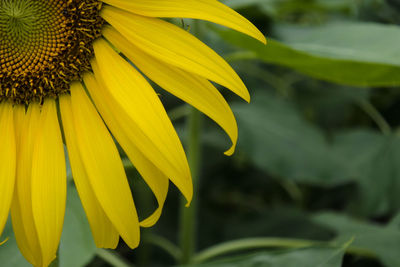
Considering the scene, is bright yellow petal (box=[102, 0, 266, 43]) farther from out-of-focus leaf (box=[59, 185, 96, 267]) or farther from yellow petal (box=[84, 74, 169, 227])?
out-of-focus leaf (box=[59, 185, 96, 267])

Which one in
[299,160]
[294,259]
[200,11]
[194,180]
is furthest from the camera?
[299,160]

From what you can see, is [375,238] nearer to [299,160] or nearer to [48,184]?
[299,160]

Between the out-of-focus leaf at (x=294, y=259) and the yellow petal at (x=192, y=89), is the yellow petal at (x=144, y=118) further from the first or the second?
the out-of-focus leaf at (x=294, y=259)

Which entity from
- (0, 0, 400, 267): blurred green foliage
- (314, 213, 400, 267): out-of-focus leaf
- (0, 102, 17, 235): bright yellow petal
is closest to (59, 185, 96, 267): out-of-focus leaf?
(0, 0, 400, 267): blurred green foliage

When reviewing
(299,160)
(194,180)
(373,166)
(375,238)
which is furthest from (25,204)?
(373,166)

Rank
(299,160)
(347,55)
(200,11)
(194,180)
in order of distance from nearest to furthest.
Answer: (200,11) < (347,55) < (194,180) < (299,160)

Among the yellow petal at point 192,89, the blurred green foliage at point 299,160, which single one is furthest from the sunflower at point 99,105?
the blurred green foliage at point 299,160
